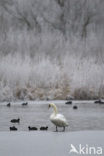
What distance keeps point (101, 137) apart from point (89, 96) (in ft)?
374

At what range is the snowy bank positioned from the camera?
2138 cm

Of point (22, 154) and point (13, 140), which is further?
point (13, 140)

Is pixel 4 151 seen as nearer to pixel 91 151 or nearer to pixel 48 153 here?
pixel 48 153

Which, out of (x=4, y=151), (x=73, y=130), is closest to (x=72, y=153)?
(x=4, y=151)

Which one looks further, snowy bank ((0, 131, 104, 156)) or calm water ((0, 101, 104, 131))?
calm water ((0, 101, 104, 131))

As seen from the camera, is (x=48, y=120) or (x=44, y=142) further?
(x=48, y=120)

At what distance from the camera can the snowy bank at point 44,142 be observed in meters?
21.4

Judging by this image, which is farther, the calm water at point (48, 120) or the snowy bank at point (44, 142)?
the calm water at point (48, 120)

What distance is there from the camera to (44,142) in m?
24.2

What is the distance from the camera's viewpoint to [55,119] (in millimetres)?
27688

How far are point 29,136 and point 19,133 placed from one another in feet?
6.22

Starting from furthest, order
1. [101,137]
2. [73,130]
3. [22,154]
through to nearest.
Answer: [73,130] → [101,137] → [22,154]

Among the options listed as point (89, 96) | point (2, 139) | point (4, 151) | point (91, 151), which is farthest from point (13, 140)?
point (89, 96)

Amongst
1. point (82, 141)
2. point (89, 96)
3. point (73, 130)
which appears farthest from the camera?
point (89, 96)
